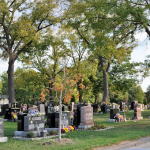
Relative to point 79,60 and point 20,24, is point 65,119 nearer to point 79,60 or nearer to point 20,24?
point 20,24

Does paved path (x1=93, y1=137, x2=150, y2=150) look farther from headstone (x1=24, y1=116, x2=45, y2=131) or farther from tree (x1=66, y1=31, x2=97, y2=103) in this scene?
tree (x1=66, y1=31, x2=97, y2=103)

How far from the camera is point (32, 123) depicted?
43.0 ft

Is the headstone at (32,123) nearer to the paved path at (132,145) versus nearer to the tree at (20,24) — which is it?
the paved path at (132,145)

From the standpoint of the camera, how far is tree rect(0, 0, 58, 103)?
97.2 ft

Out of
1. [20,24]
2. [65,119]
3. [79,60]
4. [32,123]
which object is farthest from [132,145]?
[79,60]

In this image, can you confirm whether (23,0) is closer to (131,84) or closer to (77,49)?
(77,49)

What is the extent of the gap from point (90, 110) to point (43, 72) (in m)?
25.9

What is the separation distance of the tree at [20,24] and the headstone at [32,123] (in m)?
17.4

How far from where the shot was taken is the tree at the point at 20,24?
97.2ft

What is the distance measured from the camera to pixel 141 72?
2641cm

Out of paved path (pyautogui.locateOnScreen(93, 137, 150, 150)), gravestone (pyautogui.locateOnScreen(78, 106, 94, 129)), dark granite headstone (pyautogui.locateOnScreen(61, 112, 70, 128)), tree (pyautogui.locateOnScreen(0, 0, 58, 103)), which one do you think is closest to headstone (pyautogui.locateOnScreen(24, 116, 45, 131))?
dark granite headstone (pyautogui.locateOnScreen(61, 112, 70, 128))

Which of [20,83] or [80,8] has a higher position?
[80,8]

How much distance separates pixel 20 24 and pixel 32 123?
1868 centimetres

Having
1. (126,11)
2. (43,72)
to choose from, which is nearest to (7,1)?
(43,72)
